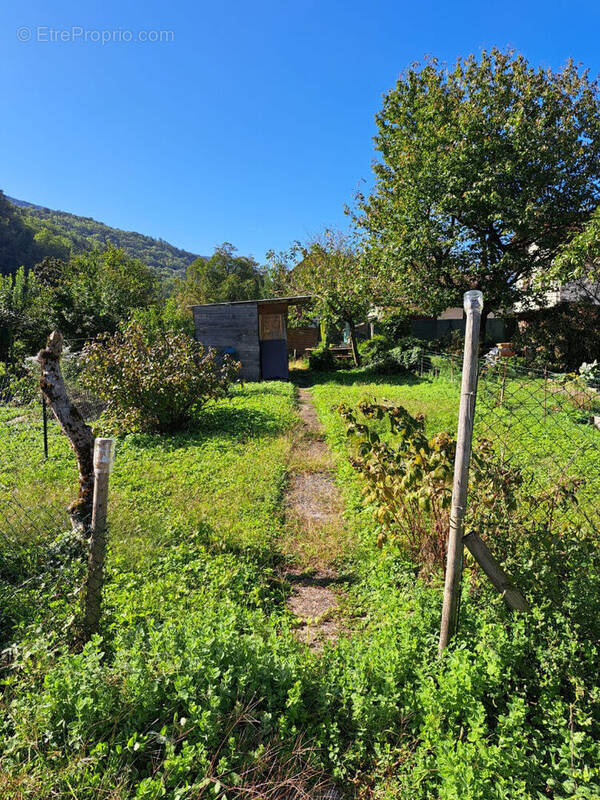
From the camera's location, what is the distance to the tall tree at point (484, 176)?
1262cm

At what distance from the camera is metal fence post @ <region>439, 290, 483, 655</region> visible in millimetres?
1845

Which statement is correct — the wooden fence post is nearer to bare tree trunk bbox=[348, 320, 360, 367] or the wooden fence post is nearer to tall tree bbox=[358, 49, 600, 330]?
tall tree bbox=[358, 49, 600, 330]

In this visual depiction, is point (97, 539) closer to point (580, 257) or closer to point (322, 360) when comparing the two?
point (580, 257)

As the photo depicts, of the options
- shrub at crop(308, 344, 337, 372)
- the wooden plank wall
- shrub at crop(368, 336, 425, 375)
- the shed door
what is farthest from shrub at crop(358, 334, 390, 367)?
the wooden plank wall

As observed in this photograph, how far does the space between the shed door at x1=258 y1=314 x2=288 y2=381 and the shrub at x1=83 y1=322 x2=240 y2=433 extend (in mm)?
7555

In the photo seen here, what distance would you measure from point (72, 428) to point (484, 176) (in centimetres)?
1439

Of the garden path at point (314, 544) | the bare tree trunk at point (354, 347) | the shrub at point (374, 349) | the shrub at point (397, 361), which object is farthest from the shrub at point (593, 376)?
the bare tree trunk at point (354, 347)

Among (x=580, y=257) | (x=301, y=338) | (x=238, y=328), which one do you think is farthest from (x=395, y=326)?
(x=301, y=338)

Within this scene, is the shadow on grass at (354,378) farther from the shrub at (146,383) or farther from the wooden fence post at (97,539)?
the wooden fence post at (97,539)

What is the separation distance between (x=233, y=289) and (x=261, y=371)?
2833 cm

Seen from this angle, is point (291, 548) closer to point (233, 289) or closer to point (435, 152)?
point (435, 152)

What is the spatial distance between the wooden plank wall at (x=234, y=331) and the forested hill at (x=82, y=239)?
1520 inches

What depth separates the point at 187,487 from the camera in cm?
522

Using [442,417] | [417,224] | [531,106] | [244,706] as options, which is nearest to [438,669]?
[244,706]
